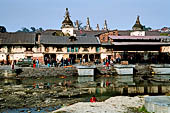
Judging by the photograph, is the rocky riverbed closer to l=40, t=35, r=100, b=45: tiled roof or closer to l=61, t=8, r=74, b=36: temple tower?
l=40, t=35, r=100, b=45: tiled roof

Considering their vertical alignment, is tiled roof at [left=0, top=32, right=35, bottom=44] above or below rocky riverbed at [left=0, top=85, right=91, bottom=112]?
above

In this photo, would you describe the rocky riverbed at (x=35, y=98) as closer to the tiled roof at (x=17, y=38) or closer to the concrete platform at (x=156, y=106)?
the concrete platform at (x=156, y=106)

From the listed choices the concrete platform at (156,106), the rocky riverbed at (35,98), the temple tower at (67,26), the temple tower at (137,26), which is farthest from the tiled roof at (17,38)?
the concrete platform at (156,106)

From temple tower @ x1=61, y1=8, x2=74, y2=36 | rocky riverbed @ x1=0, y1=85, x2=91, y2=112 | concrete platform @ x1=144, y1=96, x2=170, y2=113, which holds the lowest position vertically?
rocky riverbed @ x1=0, y1=85, x2=91, y2=112

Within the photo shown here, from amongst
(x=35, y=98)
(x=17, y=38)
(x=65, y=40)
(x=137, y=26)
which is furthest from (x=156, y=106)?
(x=137, y=26)

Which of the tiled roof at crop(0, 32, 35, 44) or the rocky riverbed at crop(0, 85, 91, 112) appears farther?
the tiled roof at crop(0, 32, 35, 44)

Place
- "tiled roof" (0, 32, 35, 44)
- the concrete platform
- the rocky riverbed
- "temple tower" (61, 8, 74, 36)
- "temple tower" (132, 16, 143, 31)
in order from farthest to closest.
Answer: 1. "temple tower" (132, 16, 143, 31)
2. "temple tower" (61, 8, 74, 36)
3. "tiled roof" (0, 32, 35, 44)
4. the rocky riverbed
5. the concrete platform

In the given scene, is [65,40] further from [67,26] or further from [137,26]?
[137,26]

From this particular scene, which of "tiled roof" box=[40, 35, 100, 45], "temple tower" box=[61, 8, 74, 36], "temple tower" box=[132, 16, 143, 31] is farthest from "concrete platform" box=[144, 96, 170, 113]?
"temple tower" box=[132, 16, 143, 31]

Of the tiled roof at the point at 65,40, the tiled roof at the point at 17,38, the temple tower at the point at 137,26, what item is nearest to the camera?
the tiled roof at the point at 17,38

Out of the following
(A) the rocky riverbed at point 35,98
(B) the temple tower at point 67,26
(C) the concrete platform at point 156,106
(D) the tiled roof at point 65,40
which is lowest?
(A) the rocky riverbed at point 35,98

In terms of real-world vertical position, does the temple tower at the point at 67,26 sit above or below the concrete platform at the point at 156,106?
above

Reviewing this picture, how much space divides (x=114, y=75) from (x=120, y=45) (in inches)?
388

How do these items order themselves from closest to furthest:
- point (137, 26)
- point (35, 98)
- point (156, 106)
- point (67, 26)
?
point (156, 106)
point (35, 98)
point (67, 26)
point (137, 26)
